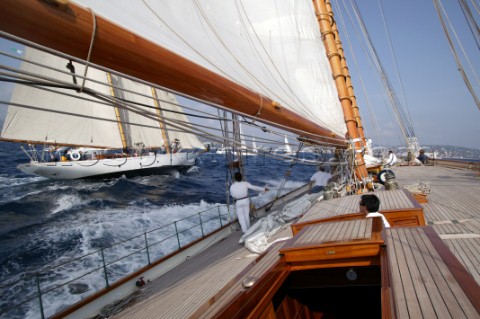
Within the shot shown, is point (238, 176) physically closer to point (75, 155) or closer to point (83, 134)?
point (83, 134)

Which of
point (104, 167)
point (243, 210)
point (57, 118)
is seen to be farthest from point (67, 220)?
point (104, 167)

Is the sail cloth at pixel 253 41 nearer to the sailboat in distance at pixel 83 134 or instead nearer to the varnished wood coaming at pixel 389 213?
the varnished wood coaming at pixel 389 213

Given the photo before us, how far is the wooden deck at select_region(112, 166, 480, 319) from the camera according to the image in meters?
2.72

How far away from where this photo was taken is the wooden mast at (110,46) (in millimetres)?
1328

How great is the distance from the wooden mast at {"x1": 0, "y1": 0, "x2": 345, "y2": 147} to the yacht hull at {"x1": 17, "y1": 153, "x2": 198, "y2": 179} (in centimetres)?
2712

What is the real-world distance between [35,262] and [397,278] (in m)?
9.07

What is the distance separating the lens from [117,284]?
4.73 metres

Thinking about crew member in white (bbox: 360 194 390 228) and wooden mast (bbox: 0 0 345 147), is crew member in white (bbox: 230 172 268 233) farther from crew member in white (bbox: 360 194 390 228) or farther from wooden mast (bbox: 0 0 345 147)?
wooden mast (bbox: 0 0 345 147)

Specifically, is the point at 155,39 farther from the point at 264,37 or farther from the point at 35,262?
the point at 35,262

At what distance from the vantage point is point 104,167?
27328 mm

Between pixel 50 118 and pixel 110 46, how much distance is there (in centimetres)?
2474

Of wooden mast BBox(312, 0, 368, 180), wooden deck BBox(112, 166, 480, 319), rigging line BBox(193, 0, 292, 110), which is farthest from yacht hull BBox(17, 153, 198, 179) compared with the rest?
rigging line BBox(193, 0, 292, 110)

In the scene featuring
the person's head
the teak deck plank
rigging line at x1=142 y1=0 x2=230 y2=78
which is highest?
rigging line at x1=142 y1=0 x2=230 y2=78

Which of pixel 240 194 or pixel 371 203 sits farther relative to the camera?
pixel 240 194
